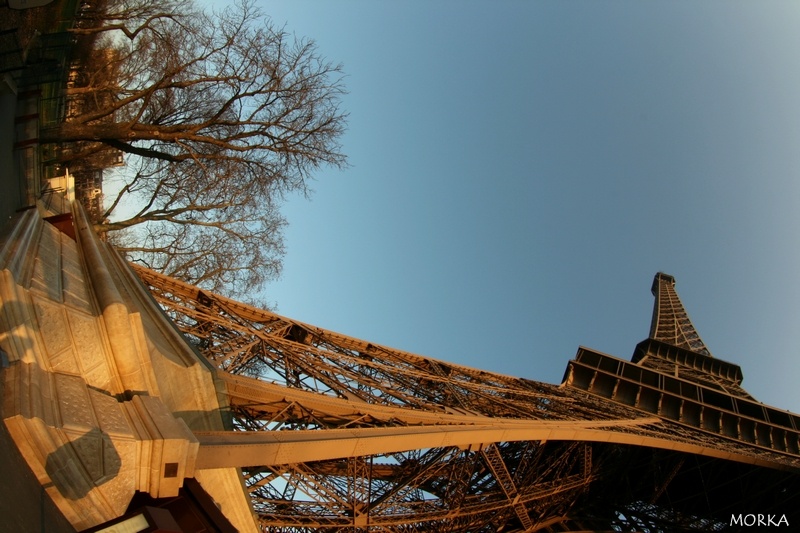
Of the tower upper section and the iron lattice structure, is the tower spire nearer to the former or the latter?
the tower upper section

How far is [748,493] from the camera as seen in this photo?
26.7 m

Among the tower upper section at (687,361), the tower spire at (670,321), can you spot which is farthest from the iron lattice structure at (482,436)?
the tower spire at (670,321)

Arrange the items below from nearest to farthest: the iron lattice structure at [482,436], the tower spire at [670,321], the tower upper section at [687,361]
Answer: the iron lattice structure at [482,436] < the tower upper section at [687,361] < the tower spire at [670,321]

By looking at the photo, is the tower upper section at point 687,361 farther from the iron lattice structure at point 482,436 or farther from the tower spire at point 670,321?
the iron lattice structure at point 482,436

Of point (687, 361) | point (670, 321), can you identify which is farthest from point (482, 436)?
point (670, 321)

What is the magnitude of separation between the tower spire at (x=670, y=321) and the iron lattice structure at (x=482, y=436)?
15.0 meters

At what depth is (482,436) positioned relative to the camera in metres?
14.8

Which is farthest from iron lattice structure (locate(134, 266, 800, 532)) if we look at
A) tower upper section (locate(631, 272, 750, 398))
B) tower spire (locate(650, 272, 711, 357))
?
tower spire (locate(650, 272, 711, 357))

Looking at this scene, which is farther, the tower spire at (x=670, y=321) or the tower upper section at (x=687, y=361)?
the tower spire at (x=670, y=321)

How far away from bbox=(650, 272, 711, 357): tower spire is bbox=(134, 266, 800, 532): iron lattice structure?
14977 millimetres

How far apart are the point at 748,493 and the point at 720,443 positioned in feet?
8.21

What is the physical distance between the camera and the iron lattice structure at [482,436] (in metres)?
13.8

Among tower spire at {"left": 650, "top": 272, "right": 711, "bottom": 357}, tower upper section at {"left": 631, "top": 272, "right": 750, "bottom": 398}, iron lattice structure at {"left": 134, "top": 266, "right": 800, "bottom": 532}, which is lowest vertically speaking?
iron lattice structure at {"left": 134, "top": 266, "right": 800, "bottom": 532}

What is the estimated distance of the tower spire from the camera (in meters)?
48.7
